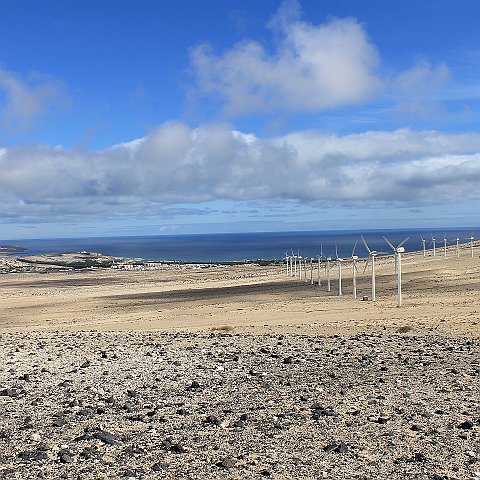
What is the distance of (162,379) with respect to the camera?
14859 millimetres

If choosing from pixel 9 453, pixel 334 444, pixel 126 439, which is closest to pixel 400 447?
pixel 334 444

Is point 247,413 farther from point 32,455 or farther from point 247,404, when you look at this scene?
point 32,455

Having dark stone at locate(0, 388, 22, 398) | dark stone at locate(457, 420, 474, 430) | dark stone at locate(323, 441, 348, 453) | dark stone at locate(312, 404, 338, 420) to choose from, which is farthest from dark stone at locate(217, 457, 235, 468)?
dark stone at locate(0, 388, 22, 398)

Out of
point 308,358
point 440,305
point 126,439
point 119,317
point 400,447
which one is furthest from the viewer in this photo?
point 119,317

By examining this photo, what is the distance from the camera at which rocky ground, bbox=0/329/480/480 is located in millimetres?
8633

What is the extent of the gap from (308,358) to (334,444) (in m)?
7.86

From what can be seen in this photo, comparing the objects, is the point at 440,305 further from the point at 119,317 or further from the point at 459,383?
the point at 459,383

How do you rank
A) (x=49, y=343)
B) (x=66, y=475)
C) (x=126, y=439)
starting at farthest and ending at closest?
(x=49, y=343) → (x=126, y=439) → (x=66, y=475)

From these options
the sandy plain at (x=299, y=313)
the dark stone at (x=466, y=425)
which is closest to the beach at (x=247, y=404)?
the dark stone at (x=466, y=425)

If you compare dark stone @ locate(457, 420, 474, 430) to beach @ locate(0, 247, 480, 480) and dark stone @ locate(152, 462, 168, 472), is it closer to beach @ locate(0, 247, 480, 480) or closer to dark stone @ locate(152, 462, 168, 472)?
beach @ locate(0, 247, 480, 480)

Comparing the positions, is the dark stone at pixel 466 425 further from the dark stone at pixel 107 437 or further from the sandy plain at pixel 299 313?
the sandy plain at pixel 299 313

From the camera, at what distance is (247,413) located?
11344 millimetres

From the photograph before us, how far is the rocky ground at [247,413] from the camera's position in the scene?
8.63 m

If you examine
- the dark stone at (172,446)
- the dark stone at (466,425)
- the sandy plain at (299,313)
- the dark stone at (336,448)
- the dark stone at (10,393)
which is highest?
the dark stone at (466,425)
